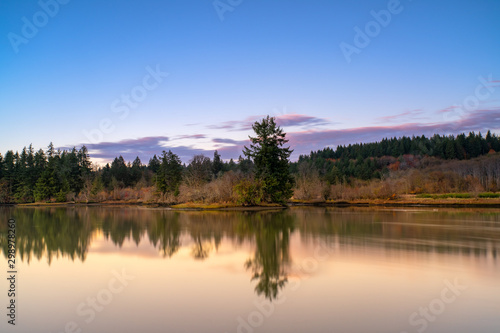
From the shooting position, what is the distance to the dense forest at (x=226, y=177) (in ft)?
176

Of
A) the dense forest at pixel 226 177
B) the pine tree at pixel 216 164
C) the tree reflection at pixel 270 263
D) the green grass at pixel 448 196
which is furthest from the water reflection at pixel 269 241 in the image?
the pine tree at pixel 216 164

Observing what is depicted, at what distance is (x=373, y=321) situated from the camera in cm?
701

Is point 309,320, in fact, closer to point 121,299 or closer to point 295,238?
point 121,299

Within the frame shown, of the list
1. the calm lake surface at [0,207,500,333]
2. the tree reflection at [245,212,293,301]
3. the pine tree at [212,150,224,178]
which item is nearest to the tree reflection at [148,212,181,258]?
the calm lake surface at [0,207,500,333]

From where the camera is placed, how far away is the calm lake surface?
7.12 metres

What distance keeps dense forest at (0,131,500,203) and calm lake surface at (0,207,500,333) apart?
2921 centimetres

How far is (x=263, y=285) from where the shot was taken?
31.6ft

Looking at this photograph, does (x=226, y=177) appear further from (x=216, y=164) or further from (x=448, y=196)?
(x=216, y=164)

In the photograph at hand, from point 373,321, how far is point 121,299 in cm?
555

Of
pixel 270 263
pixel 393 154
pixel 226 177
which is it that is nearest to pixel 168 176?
pixel 226 177

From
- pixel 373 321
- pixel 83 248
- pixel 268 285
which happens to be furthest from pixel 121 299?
pixel 83 248

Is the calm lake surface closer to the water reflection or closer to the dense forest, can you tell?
the water reflection

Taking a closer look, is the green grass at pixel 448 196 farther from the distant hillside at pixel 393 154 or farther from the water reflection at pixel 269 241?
the water reflection at pixel 269 241

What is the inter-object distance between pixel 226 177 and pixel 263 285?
129 feet
